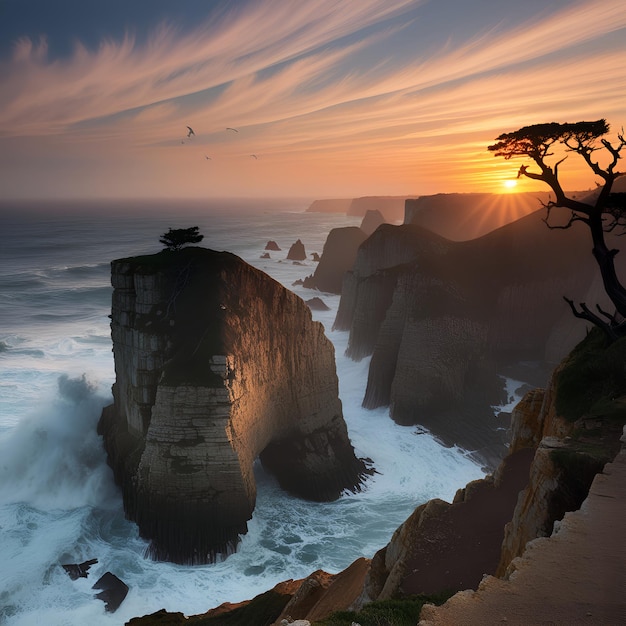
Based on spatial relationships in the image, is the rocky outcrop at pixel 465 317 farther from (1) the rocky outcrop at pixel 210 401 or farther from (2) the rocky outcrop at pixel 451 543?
(2) the rocky outcrop at pixel 451 543

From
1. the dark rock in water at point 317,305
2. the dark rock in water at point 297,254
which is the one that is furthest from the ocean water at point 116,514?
the dark rock in water at point 297,254

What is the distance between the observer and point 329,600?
40.7ft

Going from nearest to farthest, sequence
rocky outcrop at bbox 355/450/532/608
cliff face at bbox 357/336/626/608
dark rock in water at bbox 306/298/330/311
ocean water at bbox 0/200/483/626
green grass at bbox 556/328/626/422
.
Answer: cliff face at bbox 357/336/626/608, rocky outcrop at bbox 355/450/532/608, green grass at bbox 556/328/626/422, ocean water at bbox 0/200/483/626, dark rock in water at bbox 306/298/330/311

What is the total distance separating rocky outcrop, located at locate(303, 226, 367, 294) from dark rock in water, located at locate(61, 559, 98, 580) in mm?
64799

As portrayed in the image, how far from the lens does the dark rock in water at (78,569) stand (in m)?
19.5

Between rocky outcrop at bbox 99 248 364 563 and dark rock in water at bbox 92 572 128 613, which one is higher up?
rocky outcrop at bbox 99 248 364 563

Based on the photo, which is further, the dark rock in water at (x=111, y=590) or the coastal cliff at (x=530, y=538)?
the dark rock in water at (x=111, y=590)

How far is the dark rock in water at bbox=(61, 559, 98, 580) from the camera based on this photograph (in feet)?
64.1

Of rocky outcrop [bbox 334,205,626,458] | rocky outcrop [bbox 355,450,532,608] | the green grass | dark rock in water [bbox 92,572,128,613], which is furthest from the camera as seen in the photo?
rocky outcrop [bbox 334,205,626,458]

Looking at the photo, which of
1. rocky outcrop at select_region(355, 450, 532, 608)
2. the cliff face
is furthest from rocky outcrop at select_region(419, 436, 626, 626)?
rocky outcrop at select_region(355, 450, 532, 608)

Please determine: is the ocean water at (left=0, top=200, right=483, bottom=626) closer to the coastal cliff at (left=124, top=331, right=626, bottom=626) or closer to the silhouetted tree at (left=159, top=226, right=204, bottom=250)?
the coastal cliff at (left=124, top=331, right=626, bottom=626)

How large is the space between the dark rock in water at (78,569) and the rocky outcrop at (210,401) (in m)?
2.46

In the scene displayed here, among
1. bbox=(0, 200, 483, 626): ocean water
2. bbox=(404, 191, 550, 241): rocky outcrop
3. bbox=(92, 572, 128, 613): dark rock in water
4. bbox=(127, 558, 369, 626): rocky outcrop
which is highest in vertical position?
bbox=(404, 191, 550, 241): rocky outcrop

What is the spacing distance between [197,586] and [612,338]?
58.7ft
